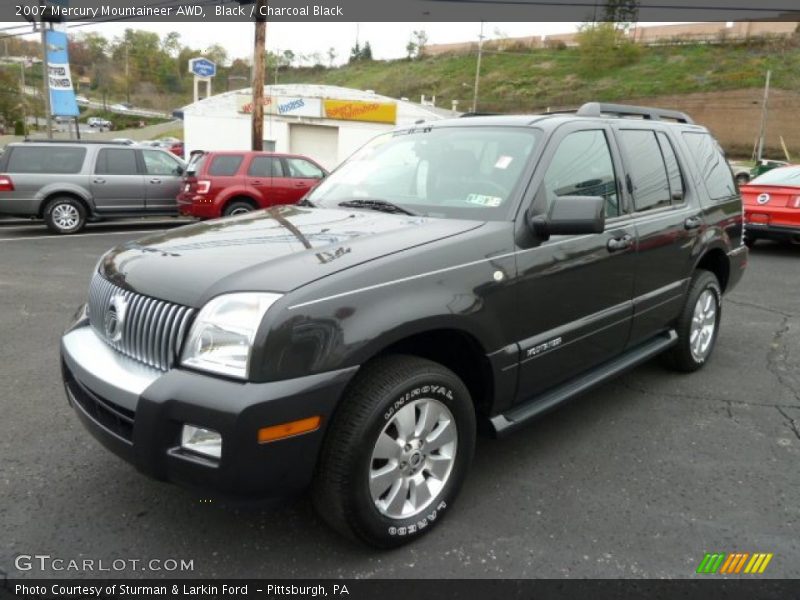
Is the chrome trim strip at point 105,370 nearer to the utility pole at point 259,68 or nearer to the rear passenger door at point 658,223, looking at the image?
the rear passenger door at point 658,223

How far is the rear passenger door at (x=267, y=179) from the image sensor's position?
12.1 metres

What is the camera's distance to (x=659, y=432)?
148 inches

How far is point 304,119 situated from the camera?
1158 inches

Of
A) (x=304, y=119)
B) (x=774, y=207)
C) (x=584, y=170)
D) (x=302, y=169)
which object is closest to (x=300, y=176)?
(x=302, y=169)

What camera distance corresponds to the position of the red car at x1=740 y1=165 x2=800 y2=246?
980cm

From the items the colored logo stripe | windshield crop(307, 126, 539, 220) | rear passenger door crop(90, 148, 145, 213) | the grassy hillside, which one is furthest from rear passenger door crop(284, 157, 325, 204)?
the grassy hillside

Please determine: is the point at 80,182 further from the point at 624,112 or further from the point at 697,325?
the point at 697,325

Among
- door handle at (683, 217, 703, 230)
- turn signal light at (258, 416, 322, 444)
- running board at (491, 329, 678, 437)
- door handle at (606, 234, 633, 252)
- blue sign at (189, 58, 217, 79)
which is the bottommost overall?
running board at (491, 329, 678, 437)

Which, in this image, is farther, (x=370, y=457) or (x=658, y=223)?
(x=658, y=223)

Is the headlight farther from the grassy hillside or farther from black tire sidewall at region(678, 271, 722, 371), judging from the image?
the grassy hillside

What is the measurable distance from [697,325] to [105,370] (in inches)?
156

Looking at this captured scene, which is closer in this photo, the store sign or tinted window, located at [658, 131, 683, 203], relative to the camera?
tinted window, located at [658, 131, 683, 203]

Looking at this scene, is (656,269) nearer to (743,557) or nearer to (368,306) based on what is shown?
(743,557)

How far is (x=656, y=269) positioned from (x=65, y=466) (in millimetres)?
3510
